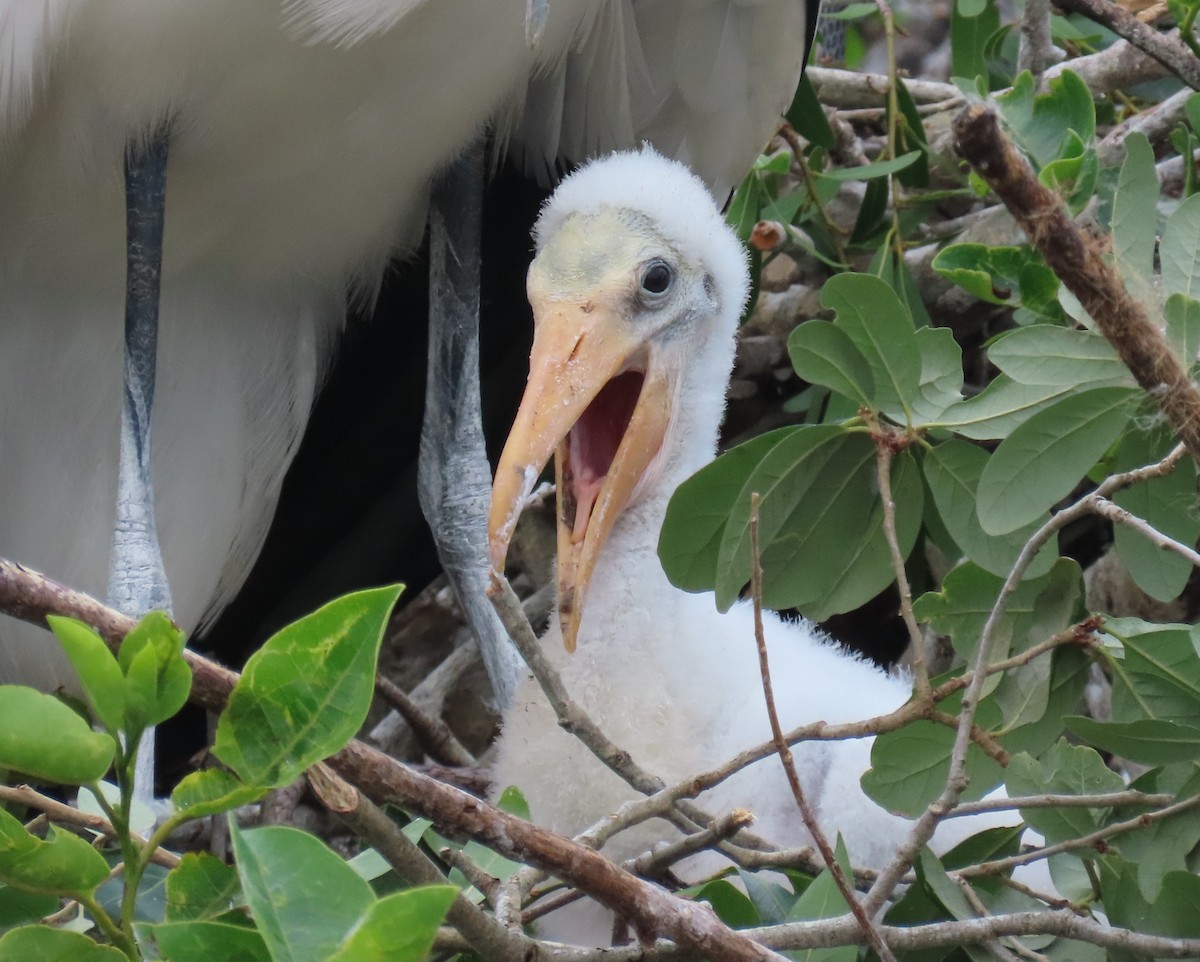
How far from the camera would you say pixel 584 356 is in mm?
1308

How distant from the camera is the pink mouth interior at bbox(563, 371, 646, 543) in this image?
1.39m

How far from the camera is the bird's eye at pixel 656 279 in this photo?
1.35 metres

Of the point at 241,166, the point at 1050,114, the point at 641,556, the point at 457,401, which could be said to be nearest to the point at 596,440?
the point at 641,556

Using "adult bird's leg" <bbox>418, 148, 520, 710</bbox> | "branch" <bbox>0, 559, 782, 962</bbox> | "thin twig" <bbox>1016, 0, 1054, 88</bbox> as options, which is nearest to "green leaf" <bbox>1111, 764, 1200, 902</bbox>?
"branch" <bbox>0, 559, 782, 962</bbox>

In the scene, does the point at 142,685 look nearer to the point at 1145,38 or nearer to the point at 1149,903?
the point at 1149,903

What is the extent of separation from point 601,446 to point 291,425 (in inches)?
22.2

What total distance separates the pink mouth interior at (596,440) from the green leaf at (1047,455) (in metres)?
0.42

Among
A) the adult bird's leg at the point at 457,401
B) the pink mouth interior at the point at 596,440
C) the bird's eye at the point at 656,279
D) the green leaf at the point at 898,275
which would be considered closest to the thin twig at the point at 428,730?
the adult bird's leg at the point at 457,401

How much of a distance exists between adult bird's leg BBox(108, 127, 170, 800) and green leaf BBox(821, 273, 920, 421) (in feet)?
2.22

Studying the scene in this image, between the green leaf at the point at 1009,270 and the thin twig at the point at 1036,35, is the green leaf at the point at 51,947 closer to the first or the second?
the green leaf at the point at 1009,270

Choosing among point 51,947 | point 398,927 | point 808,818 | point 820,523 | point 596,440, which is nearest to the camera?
point 398,927

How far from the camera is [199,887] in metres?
0.78

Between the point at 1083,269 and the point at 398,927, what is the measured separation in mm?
466

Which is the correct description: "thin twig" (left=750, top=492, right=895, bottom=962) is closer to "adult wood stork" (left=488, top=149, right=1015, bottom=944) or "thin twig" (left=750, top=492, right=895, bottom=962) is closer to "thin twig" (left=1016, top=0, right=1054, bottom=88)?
"adult wood stork" (left=488, top=149, right=1015, bottom=944)
